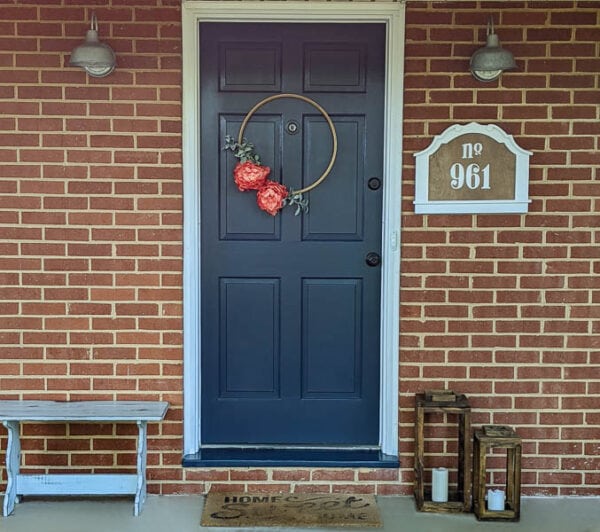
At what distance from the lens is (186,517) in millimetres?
3352

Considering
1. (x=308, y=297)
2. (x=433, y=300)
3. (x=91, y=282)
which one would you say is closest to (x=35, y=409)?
(x=91, y=282)

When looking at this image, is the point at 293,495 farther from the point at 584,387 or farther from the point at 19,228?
the point at 19,228

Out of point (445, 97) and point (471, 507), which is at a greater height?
point (445, 97)

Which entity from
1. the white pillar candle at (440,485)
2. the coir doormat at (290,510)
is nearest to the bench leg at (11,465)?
the coir doormat at (290,510)

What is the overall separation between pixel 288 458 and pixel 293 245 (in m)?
1.05

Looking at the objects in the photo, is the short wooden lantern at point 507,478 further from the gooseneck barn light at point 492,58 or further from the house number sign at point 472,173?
the gooseneck barn light at point 492,58

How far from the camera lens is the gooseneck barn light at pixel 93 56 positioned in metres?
3.21

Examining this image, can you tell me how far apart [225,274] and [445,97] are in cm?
137

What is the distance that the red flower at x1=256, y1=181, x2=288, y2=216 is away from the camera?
139 inches

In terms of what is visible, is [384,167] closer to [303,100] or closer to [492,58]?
[303,100]

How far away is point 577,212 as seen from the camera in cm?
348

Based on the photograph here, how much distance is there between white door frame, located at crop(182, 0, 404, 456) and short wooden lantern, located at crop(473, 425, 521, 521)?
425mm

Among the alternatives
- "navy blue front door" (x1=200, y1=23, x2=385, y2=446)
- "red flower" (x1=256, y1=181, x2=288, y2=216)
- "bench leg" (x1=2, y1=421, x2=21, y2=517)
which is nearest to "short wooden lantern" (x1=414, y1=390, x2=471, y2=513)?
"navy blue front door" (x1=200, y1=23, x2=385, y2=446)

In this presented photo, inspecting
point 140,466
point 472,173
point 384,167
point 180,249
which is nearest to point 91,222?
point 180,249
